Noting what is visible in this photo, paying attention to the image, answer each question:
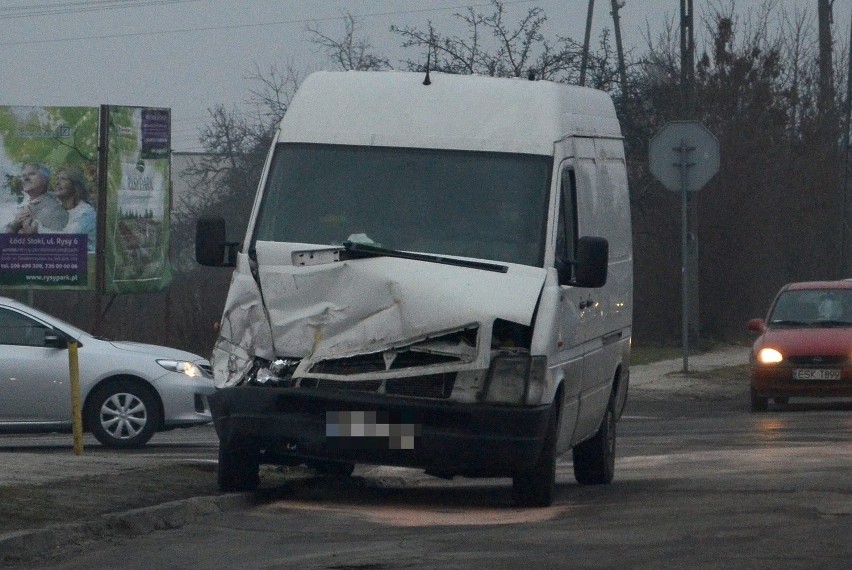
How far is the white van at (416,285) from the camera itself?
370 inches

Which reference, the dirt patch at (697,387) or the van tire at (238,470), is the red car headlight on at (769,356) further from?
the van tire at (238,470)

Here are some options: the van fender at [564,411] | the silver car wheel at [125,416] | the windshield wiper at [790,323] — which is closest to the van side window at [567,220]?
the van fender at [564,411]

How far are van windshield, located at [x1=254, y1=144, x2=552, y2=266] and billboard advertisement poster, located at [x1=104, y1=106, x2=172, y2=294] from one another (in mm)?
17034

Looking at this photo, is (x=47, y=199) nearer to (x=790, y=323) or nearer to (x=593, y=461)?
(x=790, y=323)

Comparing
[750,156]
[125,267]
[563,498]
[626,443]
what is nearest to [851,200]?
[750,156]

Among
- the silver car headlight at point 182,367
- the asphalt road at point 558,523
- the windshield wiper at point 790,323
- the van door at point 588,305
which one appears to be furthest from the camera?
the windshield wiper at point 790,323

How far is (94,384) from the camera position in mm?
15242

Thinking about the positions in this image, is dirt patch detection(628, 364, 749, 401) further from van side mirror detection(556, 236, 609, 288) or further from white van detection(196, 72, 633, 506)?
van side mirror detection(556, 236, 609, 288)

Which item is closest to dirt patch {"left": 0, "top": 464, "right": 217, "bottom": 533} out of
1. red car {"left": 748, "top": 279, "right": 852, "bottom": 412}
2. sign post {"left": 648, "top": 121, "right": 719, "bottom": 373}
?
red car {"left": 748, "top": 279, "right": 852, "bottom": 412}

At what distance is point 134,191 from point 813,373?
40.9 ft

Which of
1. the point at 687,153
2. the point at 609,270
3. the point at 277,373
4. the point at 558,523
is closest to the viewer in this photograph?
the point at 558,523

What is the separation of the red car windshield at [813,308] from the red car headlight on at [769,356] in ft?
3.35

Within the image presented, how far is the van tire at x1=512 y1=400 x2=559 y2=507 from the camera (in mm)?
9766

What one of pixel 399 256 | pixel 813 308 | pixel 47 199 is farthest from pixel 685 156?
pixel 399 256
